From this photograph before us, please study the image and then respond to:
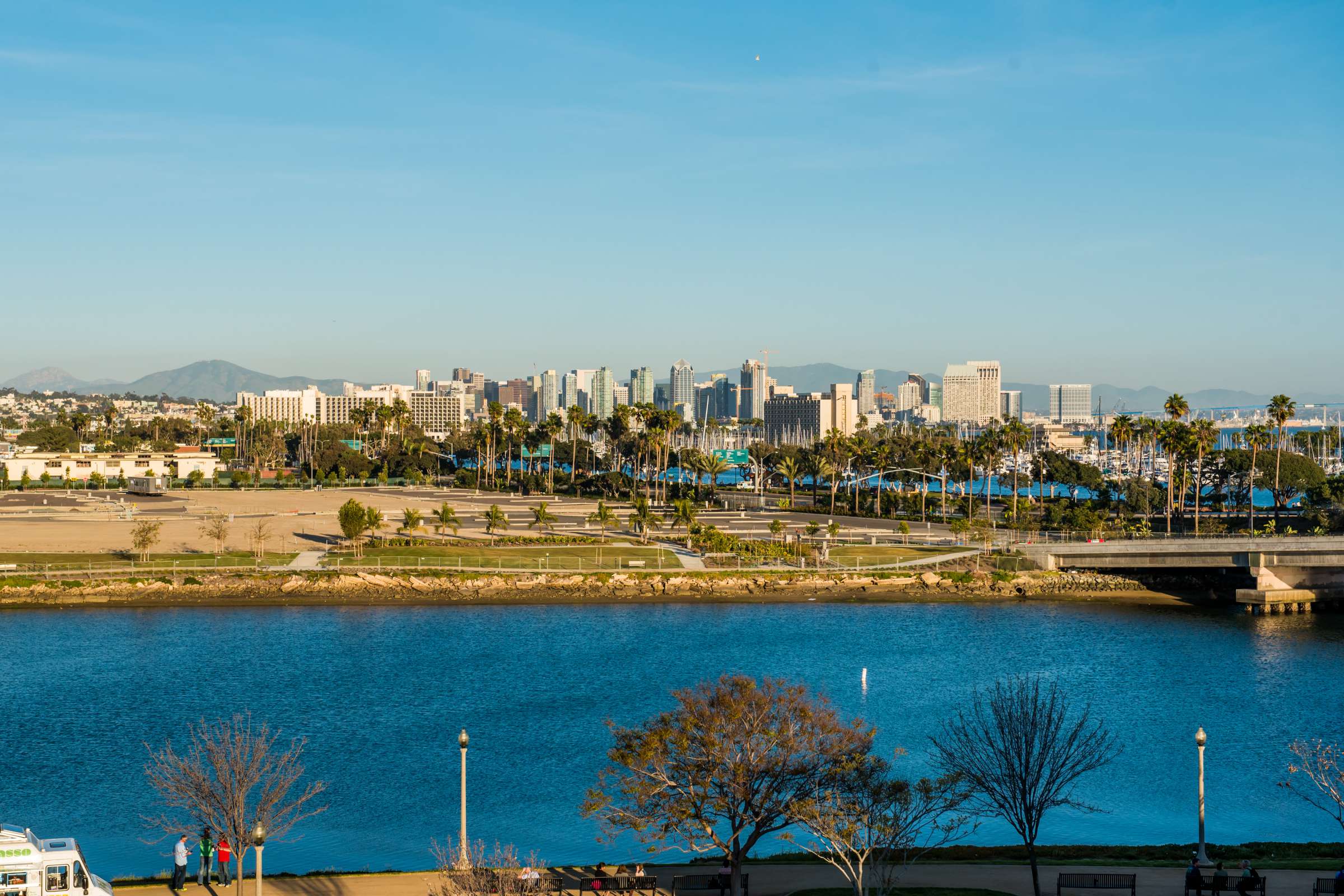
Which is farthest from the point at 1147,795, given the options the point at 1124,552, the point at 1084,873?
the point at 1124,552

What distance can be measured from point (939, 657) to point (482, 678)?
22.4m

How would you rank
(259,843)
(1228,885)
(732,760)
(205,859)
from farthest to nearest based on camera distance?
(205,859), (1228,885), (732,760), (259,843)

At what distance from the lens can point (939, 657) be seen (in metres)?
60.8

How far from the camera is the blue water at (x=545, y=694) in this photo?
1410 inches

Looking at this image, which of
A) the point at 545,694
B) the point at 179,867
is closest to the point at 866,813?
the point at 179,867

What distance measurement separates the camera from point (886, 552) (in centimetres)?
9025

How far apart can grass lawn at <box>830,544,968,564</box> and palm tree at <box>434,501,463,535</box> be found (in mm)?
29646

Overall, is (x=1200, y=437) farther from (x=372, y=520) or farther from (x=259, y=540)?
(x=259, y=540)

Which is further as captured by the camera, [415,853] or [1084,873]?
[415,853]

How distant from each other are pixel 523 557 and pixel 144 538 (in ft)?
83.3

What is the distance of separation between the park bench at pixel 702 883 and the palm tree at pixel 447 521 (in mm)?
71300

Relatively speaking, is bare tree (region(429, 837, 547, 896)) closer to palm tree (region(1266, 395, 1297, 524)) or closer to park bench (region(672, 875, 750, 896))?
park bench (region(672, 875, 750, 896))

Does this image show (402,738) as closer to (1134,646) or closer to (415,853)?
(415,853)

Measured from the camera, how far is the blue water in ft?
117
